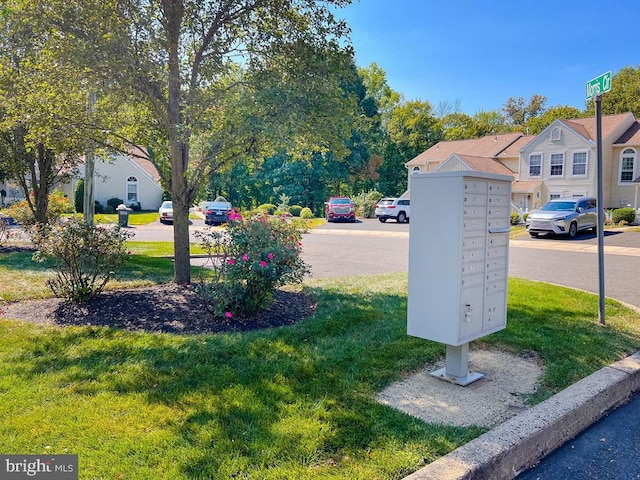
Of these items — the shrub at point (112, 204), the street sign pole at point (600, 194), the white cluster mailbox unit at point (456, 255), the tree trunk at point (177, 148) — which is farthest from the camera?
the shrub at point (112, 204)

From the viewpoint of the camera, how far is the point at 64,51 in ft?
18.5

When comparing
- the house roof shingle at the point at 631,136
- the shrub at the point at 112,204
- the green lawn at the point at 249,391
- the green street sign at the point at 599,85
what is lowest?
the green lawn at the point at 249,391

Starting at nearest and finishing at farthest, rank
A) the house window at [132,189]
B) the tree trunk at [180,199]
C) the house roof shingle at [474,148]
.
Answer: the tree trunk at [180,199] < the house roof shingle at [474,148] < the house window at [132,189]

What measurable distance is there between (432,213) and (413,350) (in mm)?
1585

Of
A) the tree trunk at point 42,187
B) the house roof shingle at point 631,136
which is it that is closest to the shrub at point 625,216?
the house roof shingle at point 631,136

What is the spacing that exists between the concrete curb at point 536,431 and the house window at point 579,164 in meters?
27.7

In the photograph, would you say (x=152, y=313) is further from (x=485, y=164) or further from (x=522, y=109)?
(x=522, y=109)

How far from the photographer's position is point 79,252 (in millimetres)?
5789

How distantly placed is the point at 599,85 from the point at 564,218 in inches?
603

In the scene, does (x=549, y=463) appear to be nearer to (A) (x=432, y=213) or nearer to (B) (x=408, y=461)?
(B) (x=408, y=461)

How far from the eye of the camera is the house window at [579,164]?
2765cm

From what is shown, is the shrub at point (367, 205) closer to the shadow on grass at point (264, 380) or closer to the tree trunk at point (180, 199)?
the tree trunk at point (180, 199)

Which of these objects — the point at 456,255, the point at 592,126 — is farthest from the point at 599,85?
the point at 592,126

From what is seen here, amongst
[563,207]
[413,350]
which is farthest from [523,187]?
[413,350]
